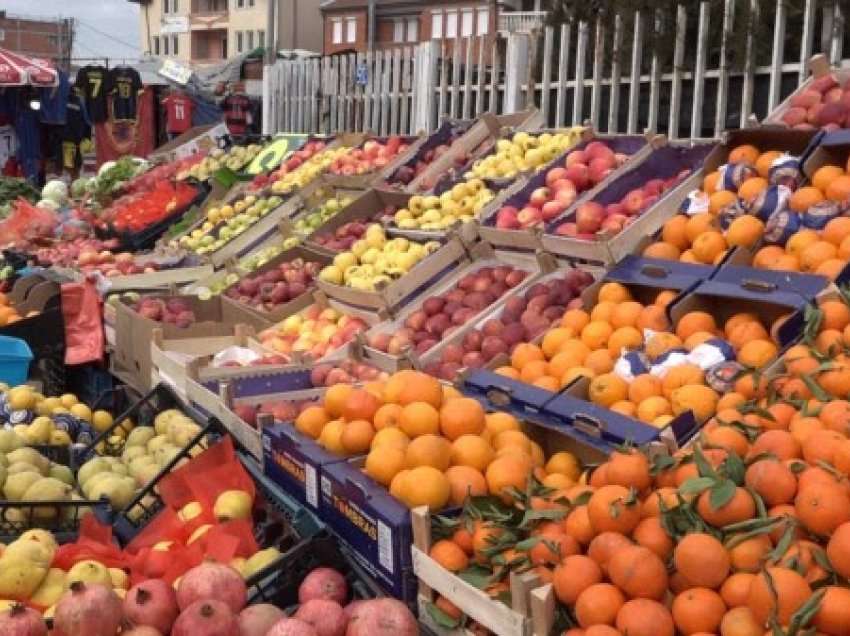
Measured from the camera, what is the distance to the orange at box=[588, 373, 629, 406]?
3.16 meters

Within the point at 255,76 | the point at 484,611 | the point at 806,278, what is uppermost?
the point at 255,76

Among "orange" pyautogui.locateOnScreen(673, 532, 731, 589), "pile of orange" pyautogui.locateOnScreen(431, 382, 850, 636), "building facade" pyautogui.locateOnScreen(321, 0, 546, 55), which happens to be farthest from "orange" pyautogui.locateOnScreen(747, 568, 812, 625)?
"building facade" pyautogui.locateOnScreen(321, 0, 546, 55)

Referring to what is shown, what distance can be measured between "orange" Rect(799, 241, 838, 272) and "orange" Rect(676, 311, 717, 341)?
1.19 feet

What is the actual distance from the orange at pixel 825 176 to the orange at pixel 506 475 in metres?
1.81

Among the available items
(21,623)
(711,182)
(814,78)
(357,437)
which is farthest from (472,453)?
(814,78)

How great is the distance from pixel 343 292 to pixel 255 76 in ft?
66.2

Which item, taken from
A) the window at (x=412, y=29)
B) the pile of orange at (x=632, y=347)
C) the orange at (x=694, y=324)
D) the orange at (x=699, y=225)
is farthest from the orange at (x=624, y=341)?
the window at (x=412, y=29)

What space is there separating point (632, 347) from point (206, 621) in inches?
73.4

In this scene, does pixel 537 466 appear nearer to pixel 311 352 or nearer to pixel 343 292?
pixel 311 352

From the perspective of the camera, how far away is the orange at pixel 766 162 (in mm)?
4113

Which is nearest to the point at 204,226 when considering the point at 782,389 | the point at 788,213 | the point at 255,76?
the point at 788,213

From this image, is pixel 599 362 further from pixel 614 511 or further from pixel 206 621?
pixel 206 621

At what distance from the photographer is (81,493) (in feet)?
11.9

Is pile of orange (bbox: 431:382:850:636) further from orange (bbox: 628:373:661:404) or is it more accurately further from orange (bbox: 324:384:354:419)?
orange (bbox: 324:384:354:419)
